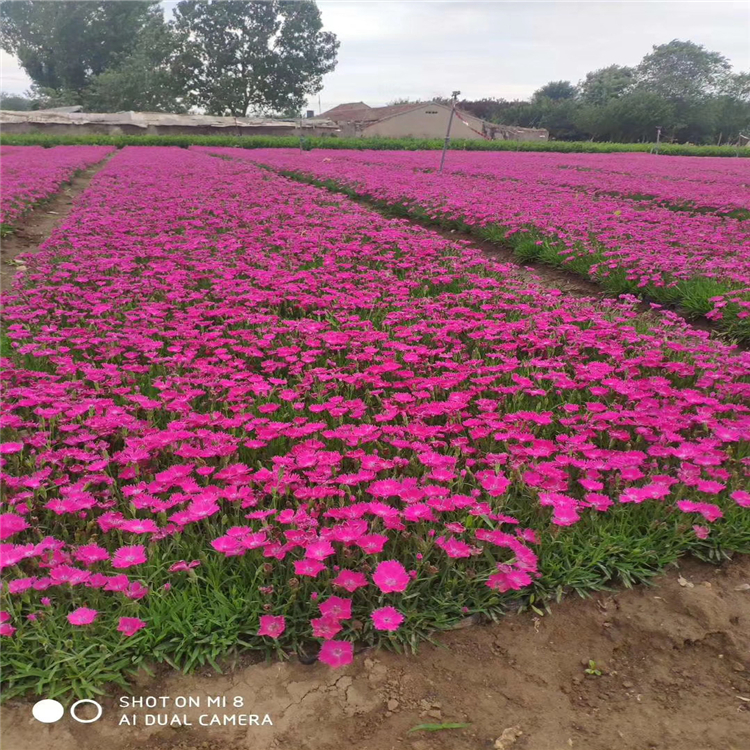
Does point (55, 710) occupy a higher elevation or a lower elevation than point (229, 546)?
lower

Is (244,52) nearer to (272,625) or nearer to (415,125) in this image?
(415,125)

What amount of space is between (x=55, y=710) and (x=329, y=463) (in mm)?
1374

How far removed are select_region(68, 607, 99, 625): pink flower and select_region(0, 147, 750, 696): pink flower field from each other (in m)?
0.01

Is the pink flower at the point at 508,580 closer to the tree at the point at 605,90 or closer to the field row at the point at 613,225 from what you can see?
the field row at the point at 613,225

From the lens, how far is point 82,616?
200 centimetres

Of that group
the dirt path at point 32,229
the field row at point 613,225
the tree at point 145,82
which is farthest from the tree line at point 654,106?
the dirt path at point 32,229

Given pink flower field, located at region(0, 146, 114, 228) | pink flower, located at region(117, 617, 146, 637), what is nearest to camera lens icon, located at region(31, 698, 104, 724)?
pink flower, located at region(117, 617, 146, 637)

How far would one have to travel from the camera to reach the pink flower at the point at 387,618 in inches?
77.8

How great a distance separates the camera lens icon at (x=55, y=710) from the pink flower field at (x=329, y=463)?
4cm

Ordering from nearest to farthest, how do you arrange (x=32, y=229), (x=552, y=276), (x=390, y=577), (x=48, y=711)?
1. (x=48, y=711)
2. (x=390, y=577)
3. (x=552, y=276)
4. (x=32, y=229)

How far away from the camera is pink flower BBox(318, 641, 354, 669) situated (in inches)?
76.7

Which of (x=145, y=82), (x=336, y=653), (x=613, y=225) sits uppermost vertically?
(x=145, y=82)

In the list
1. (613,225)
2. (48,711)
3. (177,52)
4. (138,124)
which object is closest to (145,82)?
(177,52)

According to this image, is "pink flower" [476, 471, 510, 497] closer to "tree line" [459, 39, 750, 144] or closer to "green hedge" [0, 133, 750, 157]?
"green hedge" [0, 133, 750, 157]
